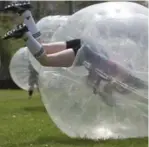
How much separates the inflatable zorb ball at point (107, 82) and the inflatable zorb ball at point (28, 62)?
4156mm

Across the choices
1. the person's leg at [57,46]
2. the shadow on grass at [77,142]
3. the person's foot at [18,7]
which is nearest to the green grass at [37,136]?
the shadow on grass at [77,142]

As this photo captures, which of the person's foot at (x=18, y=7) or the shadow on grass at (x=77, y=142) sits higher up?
the person's foot at (x=18, y=7)

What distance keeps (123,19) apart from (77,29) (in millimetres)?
627

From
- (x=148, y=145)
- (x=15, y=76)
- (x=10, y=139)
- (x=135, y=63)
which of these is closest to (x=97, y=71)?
(x=135, y=63)

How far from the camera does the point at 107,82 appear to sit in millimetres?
6719

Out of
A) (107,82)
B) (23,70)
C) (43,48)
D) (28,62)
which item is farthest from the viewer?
(23,70)

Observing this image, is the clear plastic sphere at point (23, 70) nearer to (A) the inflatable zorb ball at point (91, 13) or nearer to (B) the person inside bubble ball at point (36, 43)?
(A) the inflatable zorb ball at point (91, 13)

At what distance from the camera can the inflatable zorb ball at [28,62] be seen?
11.8 meters

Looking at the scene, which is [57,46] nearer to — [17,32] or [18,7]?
[17,32]

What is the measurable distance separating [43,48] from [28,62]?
7523 mm

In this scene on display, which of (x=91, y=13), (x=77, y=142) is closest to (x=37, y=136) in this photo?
Answer: (x=77, y=142)

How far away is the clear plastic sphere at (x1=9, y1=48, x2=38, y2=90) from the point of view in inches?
563

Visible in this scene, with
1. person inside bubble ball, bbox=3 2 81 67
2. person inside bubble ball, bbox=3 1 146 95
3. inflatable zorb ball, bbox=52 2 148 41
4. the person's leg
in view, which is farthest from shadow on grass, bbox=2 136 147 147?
inflatable zorb ball, bbox=52 2 148 41

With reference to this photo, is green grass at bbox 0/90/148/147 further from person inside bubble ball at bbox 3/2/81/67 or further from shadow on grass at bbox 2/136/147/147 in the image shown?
person inside bubble ball at bbox 3/2/81/67
